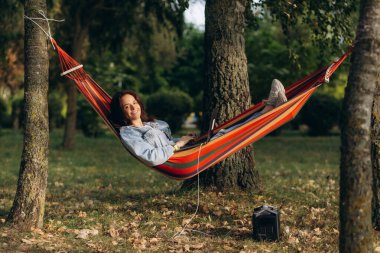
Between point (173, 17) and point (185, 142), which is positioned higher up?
point (173, 17)

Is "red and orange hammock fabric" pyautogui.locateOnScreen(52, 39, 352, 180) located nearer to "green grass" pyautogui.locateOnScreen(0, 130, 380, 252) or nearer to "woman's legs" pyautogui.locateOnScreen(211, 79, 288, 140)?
"woman's legs" pyautogui.locateOnScreen(211, 79, 288, 140)

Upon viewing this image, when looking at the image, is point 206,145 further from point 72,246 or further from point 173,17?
point 173,17

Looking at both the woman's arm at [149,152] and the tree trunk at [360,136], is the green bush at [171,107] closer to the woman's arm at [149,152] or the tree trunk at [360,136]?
the woman's arm at [149,152]

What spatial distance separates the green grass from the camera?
494 cm

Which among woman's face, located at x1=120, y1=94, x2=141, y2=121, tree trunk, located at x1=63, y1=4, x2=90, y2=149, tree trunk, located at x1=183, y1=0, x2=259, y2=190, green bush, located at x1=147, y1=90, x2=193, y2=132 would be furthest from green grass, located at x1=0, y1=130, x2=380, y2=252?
green bush, located at x1=147, y1=90, x2=193, y2=132

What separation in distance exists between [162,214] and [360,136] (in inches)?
104

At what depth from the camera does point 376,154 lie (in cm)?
523

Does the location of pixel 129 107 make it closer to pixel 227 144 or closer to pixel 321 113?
pixel 227 144

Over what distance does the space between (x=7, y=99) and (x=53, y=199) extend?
48.6 ft

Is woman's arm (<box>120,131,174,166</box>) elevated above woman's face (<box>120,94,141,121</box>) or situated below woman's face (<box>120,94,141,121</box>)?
below

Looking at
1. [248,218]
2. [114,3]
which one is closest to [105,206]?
[248,218]

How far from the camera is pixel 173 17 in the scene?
13422 mm

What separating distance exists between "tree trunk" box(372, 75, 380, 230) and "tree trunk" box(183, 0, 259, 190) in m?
1.55

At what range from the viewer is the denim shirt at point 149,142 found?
498 cm
